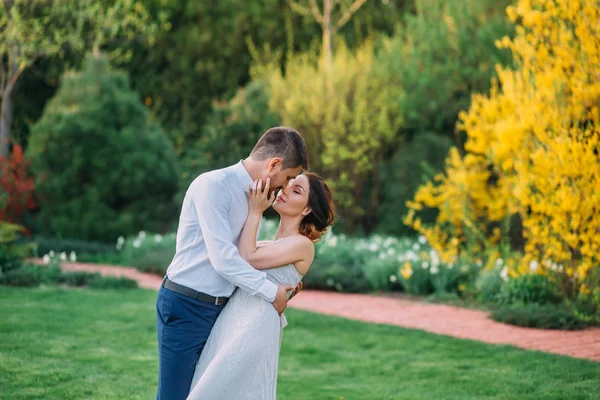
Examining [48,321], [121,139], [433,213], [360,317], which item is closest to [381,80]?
[433,213]

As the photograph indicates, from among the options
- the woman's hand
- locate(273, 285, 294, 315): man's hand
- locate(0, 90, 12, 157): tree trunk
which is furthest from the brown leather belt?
locate(0, 90, 12, 157): tree trunk

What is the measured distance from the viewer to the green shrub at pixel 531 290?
8539 millimetres

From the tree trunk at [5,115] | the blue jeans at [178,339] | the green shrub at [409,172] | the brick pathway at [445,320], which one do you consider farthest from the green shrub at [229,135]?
the blue jeans at [178,339]

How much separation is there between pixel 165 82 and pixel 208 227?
19.2 meters

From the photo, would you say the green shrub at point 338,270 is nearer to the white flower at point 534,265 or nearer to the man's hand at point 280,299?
the white flower at point 534,265

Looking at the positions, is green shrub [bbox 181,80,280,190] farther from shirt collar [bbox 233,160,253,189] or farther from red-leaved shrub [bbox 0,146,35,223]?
shirt collar [bbox 233,160,253,189]

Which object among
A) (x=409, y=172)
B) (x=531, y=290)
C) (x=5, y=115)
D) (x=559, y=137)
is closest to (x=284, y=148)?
(x=559, y=137)

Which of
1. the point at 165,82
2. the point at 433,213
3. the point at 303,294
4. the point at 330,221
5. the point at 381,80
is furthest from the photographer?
the point at 165,82

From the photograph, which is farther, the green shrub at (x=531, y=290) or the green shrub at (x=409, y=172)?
the green shrub at (x=409, y=172)

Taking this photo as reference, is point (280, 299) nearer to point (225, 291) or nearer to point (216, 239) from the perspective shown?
point (225, 291)

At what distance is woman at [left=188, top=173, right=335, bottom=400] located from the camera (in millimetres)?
3664

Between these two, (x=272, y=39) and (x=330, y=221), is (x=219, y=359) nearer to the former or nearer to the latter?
(x=330, y=221)

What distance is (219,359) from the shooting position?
365cm

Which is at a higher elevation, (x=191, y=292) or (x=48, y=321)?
(x=191, y=292)
